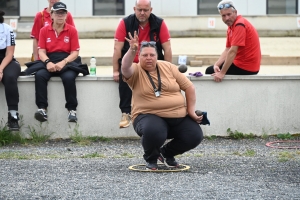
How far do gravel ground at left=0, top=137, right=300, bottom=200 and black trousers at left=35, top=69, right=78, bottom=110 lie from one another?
55 centimetres

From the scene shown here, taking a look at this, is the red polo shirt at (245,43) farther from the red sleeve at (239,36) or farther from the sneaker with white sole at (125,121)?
the sneaker with white sole at (125,121)

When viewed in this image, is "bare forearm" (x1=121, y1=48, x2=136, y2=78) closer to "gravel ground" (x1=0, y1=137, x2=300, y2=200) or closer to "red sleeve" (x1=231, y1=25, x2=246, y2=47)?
"gravel ground" (x1=0, y1=137, x2=300, y2=200)

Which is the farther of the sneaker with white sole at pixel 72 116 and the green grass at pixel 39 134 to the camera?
the green grass at pixel 39 134

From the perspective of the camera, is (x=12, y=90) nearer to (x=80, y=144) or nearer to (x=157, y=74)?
(x=80, y=144)

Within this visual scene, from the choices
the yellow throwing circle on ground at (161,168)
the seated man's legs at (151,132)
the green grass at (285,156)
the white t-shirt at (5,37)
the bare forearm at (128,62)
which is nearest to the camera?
the bare forearm at (128,62)

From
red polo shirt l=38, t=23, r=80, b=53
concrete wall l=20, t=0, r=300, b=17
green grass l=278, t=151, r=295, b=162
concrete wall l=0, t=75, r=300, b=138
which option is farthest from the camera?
concrete wall l=20, t=0, r=300, b=17

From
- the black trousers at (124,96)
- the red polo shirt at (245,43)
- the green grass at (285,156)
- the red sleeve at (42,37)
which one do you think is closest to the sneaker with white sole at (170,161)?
the green grass at (285,156)

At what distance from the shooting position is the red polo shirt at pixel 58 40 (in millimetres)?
11039

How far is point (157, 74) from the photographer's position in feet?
28.6

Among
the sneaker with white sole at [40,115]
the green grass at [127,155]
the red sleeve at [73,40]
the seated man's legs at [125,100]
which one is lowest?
the green grass at [127,155]

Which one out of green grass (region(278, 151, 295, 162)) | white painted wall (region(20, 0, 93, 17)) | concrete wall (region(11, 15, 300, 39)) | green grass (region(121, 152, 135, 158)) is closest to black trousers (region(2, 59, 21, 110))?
green grass (region(121, 152, 135, 158))

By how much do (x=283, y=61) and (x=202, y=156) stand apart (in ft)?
46.3

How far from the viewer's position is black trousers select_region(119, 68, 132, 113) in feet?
36.3

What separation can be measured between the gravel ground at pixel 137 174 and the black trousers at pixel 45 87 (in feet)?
1.82
